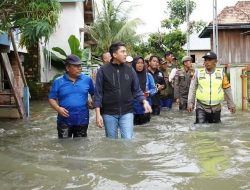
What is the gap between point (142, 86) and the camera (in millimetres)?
9805

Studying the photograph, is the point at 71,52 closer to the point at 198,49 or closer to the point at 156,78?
the point at 156,78

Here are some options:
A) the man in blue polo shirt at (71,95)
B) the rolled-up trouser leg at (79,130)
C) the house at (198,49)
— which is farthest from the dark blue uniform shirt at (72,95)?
the house at (198,49)

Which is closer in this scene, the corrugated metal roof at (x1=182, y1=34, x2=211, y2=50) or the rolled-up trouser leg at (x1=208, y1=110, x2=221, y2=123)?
the rolled-up trouser leg at (x1=208, y1=110, x2=221, y2=123)

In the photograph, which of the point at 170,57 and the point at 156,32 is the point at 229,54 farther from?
the point at 156,32

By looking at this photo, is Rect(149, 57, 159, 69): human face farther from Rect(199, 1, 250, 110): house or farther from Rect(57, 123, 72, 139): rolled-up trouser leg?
Rect(199, 1, 250, 110): house

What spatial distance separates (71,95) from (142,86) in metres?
2.96

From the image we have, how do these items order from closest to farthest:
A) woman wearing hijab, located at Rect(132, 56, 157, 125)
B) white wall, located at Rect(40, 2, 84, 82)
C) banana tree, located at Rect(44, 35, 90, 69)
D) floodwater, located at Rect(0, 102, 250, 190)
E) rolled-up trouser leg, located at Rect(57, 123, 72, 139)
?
floodwater, located at Rect(0, 102, 250, 190)
rolled-up trouser leg, located at Rect(57, 123, 72, 139)
woman wearing hijab, located at Rect(132, 56, 157, 125)
banana tree, located at Rect(44, 35, 90, 69)
white wall, located at Rect(40, 2, 84, 82)

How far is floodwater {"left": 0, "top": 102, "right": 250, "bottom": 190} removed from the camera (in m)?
4.87

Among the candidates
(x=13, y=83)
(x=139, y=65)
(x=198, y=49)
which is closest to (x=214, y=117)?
(x=139, y=65)

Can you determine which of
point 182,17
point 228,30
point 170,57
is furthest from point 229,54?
point 182,17

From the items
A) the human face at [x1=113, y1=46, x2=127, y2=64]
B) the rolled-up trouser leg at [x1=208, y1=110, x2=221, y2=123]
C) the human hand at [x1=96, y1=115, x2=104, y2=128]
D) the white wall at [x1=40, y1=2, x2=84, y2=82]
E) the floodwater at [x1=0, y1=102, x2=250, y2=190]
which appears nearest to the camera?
the floodwater at [x1=0, y1=102, x2=250, y2=190]

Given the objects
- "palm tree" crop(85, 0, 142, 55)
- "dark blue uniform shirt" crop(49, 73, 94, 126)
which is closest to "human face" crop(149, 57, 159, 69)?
"dark blue uniform shirt" crop(49, 73, 94, 126)

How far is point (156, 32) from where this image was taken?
39.8 meters

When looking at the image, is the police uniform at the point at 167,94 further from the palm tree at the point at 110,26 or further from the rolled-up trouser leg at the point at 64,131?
the palm tree at the point at 110,26
